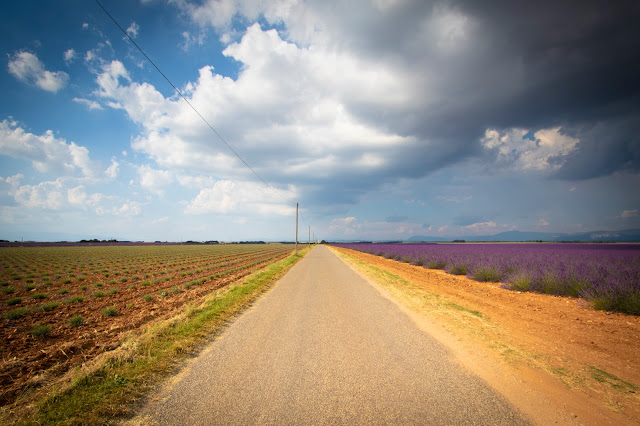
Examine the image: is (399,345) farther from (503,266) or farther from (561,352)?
(503,266)

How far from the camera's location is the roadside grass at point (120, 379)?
3029 millimetres

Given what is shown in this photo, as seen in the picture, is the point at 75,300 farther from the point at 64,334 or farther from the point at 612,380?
the point at 612,380

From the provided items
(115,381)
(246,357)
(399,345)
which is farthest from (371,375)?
(115,381)

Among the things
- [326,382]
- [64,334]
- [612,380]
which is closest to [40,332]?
[64,334]

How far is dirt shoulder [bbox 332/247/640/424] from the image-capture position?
3.26m

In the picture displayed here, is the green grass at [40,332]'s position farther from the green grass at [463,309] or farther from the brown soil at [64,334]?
the green grass at [463,309]

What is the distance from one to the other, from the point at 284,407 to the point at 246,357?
5.68 ft

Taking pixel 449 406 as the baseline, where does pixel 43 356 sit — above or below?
below

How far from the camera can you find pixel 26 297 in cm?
1173

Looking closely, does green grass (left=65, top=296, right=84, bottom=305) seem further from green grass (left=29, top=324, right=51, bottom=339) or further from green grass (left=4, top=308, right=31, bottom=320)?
green grass (left=29, top=324, right=51, bottom=339)

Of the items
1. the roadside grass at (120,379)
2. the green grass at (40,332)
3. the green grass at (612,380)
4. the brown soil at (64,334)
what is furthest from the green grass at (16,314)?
the green grass at (612,380)

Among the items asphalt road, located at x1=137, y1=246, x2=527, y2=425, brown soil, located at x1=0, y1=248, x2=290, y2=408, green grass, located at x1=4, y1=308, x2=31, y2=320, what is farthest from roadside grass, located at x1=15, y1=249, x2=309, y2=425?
green grass, located at x1=4, y1=308, x2=31, y2=320

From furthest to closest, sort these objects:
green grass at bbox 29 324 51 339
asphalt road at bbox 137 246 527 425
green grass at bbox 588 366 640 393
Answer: green grass at bbox 29 324 51 339 → green grass at bbox 588 366 640 393 → asphalt road at bbox 137 246 527 425

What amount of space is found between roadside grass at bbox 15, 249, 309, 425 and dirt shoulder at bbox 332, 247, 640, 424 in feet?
16.3
